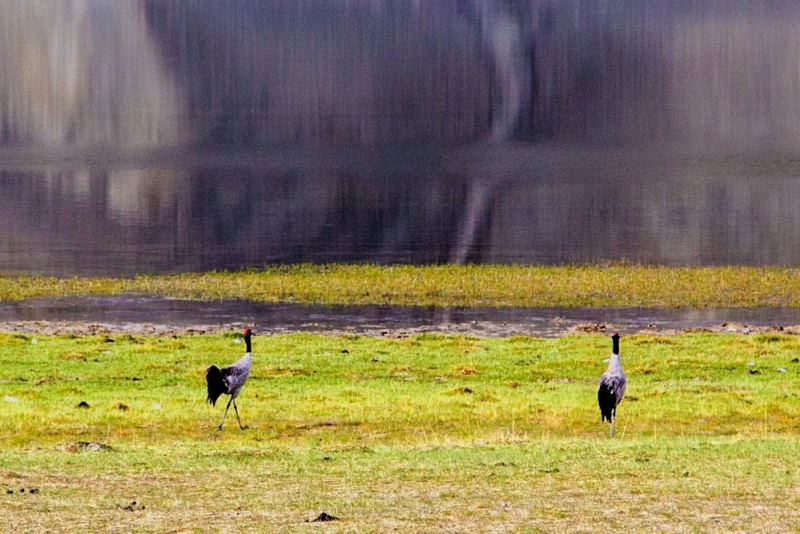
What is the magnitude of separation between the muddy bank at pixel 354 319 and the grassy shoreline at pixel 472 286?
2.59 meters

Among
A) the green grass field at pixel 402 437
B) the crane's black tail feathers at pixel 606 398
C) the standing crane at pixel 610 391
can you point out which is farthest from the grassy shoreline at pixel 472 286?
the crane's black tail feathers at pixel 606 398

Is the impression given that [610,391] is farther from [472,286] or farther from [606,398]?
[472,286]

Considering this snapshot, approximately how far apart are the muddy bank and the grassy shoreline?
8.49ft

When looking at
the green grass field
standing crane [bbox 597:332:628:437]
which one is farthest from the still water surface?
standing crane [bbox 597:332:628:437]

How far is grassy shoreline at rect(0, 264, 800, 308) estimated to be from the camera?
6731 cm

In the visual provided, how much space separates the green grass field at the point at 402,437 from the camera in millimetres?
16562

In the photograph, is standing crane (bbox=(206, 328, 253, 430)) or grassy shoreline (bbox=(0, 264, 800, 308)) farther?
grassy shoreline (bbox=(0, 264, 800, 308))

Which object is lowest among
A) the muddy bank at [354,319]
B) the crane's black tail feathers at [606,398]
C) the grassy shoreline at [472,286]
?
the muddy bank at [354,319]

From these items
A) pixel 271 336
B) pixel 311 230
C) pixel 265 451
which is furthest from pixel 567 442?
pixel 311 230

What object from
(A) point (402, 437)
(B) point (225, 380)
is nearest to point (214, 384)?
(B) point (225, 380)

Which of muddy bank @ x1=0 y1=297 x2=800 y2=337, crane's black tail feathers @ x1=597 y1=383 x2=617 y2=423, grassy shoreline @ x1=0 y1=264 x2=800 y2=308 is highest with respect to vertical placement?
crane's black tail feathers @ x1=597 y1=383 x2=617 y2=423

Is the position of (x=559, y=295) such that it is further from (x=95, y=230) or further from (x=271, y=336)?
(x=95, y=230)

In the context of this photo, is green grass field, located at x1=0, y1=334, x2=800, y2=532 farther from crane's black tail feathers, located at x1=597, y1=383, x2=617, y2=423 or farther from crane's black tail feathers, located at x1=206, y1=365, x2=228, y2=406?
crane's black tail feathers, located at x1=206, y1=365, x2=228, y2=406

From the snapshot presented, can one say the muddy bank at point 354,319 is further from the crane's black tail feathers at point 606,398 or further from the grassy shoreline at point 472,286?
the crane's black tail feathers at point 606,398
